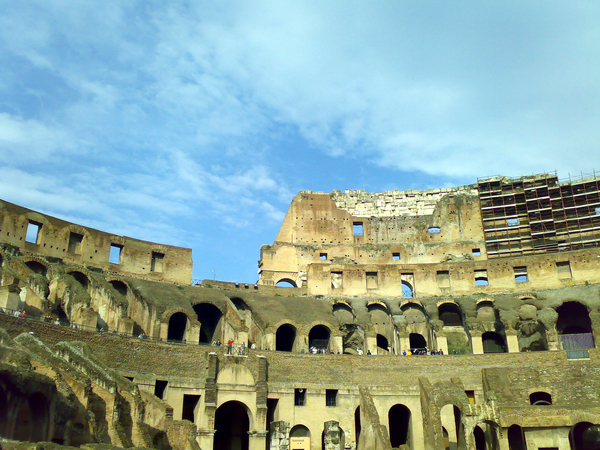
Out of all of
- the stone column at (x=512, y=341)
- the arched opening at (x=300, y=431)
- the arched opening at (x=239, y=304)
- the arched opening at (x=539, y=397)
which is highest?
the arched opening at (x=239, y=304)

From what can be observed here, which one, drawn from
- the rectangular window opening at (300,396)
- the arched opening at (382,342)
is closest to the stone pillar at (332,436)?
the rectangular window opening at (300,396)

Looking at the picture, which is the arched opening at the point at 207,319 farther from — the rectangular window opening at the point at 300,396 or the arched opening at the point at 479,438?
the arched opening at the point at 479,438

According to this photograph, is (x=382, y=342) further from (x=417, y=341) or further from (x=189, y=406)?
(x=189, y=406)

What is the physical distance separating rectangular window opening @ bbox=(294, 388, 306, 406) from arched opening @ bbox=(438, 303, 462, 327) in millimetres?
15660

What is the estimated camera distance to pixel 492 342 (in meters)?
42.6

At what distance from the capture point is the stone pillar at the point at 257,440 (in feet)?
105

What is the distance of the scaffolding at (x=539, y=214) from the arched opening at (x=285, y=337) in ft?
75.0

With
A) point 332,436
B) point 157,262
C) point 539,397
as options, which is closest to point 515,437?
point 539,397

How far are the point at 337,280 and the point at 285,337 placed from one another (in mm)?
8695

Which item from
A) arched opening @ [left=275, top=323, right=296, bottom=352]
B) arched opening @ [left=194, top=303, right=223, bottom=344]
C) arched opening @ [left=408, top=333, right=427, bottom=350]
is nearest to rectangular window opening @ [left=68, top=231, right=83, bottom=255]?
arched opening @ [left=194, top=303, right=223, bottom=344]

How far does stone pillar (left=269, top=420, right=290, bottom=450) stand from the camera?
3247 centimetres

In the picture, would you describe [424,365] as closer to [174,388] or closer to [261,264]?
[174,388]

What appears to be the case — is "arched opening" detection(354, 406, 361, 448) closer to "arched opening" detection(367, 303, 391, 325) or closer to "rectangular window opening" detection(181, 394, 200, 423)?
"arched opening" detection(367, 303, 391, 325)

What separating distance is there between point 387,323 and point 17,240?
27583 mm
